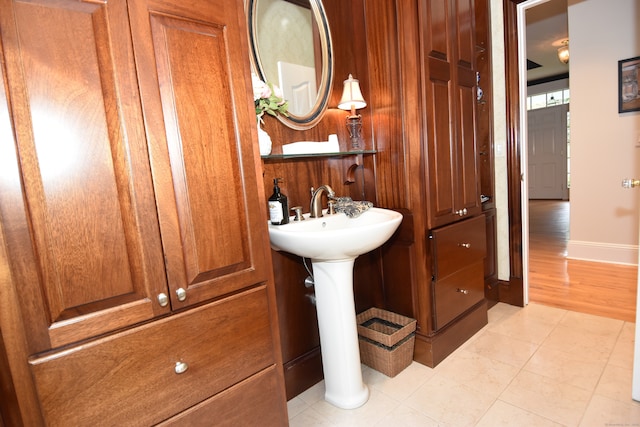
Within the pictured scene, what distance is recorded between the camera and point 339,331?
1498 mm

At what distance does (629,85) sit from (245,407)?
400cm

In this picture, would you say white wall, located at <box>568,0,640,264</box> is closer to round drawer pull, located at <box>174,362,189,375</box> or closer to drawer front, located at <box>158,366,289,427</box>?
drawer front, located at <box>158,366,289,427</box>

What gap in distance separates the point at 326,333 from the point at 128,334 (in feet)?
2.90

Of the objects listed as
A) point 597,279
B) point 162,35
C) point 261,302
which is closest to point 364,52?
point 162,35

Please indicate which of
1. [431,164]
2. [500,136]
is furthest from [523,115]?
[431,164]

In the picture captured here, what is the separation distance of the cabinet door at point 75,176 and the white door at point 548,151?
27.5 feet

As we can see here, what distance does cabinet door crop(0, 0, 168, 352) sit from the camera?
2.27ft

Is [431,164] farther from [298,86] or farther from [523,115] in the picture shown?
[523,115]

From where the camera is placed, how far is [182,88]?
2.89 feet

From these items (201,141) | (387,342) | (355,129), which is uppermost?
(355,129)

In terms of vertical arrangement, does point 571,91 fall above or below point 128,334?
above

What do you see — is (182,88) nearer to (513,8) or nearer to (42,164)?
(42,164)

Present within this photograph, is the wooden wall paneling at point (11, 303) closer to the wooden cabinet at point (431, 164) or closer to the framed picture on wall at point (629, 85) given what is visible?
the wooden cabinet at point (431, 164)

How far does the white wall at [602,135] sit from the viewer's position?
309 centimetres
